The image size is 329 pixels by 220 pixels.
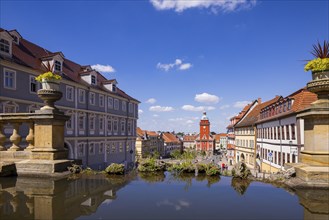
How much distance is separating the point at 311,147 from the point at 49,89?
6.83 m

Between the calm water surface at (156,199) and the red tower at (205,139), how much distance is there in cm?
13186

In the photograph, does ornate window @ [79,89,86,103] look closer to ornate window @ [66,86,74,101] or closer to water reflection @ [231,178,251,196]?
Answer: ornate window @ [66,86,74,101]

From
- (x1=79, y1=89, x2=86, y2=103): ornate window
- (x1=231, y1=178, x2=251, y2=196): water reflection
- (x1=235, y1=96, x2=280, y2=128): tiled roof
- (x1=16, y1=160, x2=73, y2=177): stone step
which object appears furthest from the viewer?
(x1=235, y1=96, x2=280, y2=128): tiled roof

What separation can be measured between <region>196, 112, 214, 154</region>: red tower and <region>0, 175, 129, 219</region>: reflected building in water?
5199 inches

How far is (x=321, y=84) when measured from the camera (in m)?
6.07

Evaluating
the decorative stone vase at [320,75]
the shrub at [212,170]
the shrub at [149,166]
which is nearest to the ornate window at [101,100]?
the shrub at [149,166]

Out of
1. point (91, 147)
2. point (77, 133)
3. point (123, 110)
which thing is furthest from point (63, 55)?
point (123, 110)

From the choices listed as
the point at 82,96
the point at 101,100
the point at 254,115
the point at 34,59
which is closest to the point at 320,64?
the point at 34,59

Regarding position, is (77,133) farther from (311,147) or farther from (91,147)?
(311,147)

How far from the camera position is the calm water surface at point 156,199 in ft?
13.1

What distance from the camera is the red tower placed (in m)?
135

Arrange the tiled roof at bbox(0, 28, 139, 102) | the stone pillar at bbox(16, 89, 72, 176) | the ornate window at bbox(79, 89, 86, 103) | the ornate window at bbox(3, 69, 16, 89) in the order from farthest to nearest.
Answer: the ornate window at bbox(79, 89, 86, 103), the tiled roof at bbox(0, 28, 139, 102), the ornate window at bbox(3, 69, 16, 89), the stone pillar at bbox(16, 89, 72, 176)

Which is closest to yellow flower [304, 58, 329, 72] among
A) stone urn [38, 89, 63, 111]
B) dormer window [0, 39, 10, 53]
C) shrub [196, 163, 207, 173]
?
shrub [196, 163, 207, 173]

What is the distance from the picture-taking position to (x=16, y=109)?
2400 centimetres
